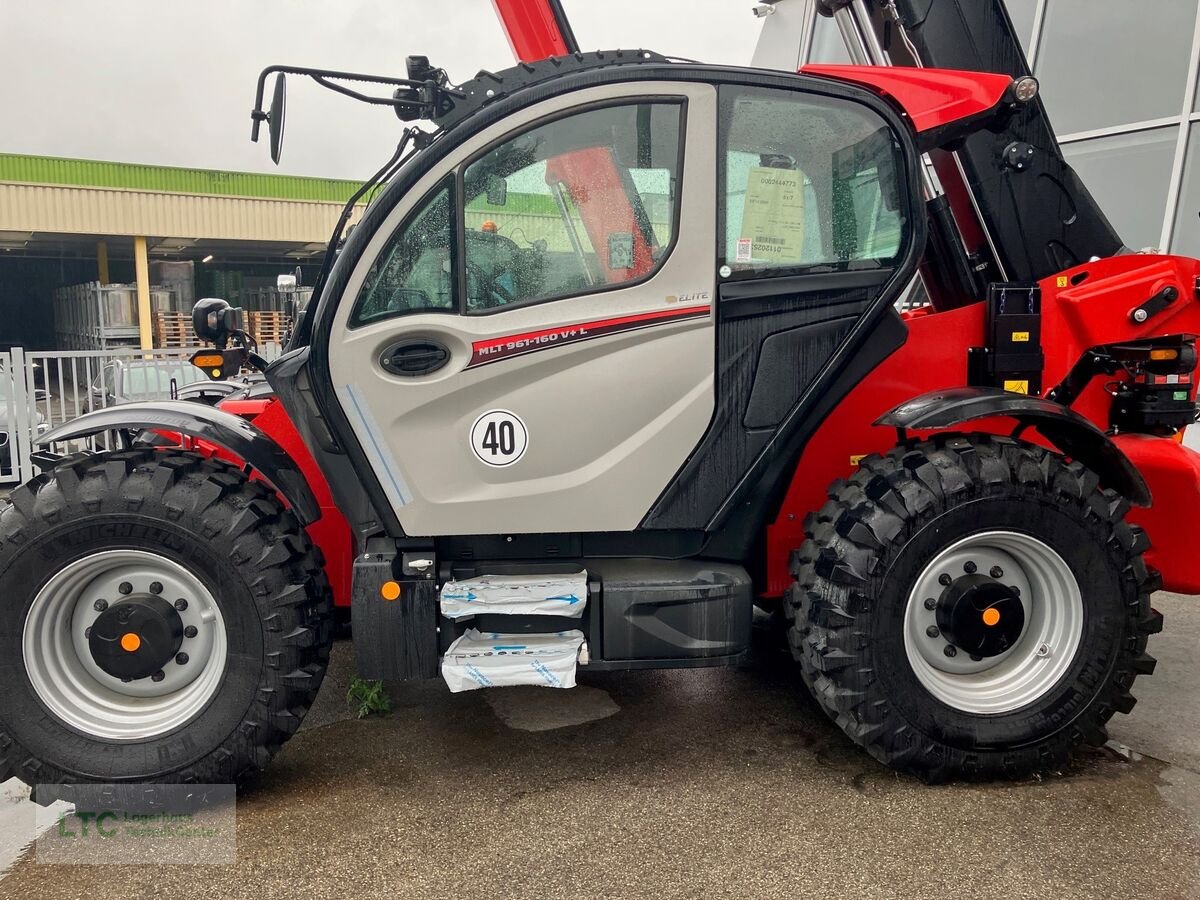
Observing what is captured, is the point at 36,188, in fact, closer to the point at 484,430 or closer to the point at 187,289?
the point at 187,289

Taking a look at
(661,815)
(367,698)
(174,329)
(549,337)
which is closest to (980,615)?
(661,815)

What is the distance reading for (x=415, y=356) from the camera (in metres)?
3.22

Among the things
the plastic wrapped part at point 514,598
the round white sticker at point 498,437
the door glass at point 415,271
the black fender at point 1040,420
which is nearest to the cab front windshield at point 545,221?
the door glass at point 415,271

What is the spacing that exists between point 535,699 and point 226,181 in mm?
23822

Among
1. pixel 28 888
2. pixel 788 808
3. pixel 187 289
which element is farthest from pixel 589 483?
pixel 187 289

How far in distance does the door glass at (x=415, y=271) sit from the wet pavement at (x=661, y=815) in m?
1.70

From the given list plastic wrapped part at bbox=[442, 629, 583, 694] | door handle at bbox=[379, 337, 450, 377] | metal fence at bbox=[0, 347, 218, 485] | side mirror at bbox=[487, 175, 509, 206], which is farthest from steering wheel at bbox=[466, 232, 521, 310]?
metal fence at bbox=[0, 347, 218, 485]

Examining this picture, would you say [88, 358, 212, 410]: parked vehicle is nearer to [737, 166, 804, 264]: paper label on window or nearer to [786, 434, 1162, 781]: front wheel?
[737, 166, 804, 264]: paper label on window

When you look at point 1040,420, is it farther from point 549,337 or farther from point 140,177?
point 140,177

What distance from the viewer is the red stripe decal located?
3.20 m

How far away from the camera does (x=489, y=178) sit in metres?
3.19

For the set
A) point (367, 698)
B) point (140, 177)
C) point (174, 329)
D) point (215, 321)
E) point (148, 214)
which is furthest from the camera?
point (140, 177)

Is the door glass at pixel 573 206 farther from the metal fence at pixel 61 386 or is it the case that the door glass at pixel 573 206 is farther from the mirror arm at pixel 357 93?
the metal fence at pixel 61 386

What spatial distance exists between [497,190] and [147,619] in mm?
1902
